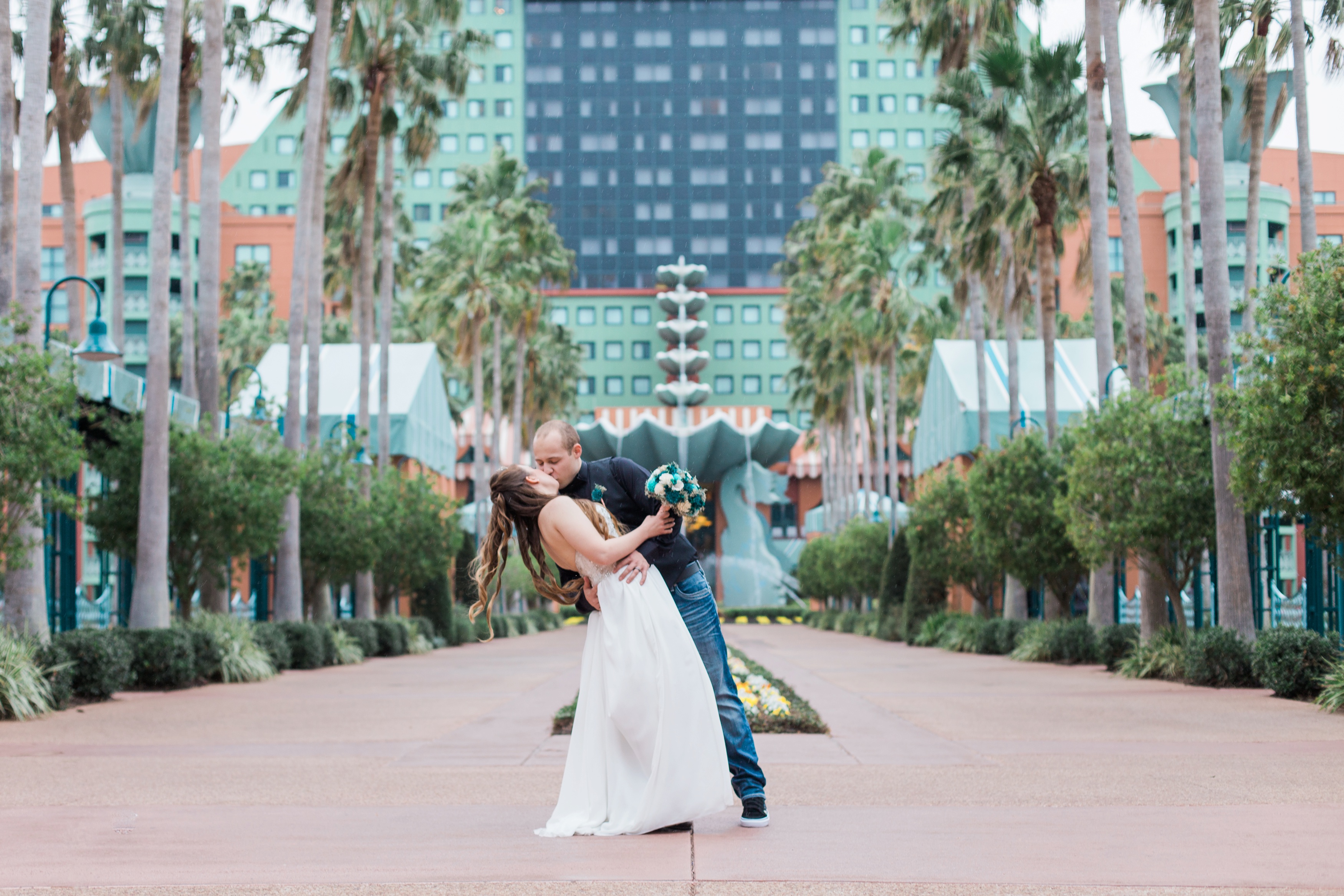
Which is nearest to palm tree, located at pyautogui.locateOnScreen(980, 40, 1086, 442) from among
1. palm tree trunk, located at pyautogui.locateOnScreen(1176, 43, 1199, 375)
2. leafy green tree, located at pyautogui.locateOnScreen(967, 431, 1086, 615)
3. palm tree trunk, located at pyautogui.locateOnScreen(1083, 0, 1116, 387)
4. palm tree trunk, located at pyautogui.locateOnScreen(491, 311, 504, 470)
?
leafy green tree, located at pyautogui.locateOnScreen(967, 431, 1086, 615)

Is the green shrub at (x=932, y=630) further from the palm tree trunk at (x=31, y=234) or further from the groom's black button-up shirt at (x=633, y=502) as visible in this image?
the groom's black button-up shirt at (x=633, y=502)

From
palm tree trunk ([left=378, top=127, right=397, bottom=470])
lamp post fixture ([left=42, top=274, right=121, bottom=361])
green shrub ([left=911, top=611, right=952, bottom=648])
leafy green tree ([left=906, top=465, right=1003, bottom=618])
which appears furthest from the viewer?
palm tree trunk ([left=378, top=127, right=397, bottom=470])

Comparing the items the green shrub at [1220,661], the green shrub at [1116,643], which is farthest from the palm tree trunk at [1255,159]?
the green shrub at [1220,661]

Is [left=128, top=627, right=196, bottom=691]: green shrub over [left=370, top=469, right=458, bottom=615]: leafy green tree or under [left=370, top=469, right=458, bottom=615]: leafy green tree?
under

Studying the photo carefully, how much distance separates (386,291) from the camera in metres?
35.0

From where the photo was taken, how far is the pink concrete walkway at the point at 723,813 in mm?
5160

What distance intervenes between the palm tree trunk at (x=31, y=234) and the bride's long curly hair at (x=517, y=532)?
417 inches

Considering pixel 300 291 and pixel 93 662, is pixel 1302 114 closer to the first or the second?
pixel 300 291

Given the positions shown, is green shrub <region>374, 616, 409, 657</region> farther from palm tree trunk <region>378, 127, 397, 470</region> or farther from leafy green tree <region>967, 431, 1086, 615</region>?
leafy green tree <region>967, 431, 1086, 615</region>

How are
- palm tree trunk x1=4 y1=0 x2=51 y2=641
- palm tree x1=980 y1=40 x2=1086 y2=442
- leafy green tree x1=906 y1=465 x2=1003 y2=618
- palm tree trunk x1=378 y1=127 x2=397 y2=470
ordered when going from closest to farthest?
palm tree trunk x1=4 y1=0 x2=51 y2=641, palm tree x1=980 y1=40 x2=1086 y2=442, leafy green tree x1=906 y1=465 x2=1003 y2=618, palm tree trunk x1=378 y1=127 x2=397 y2=470

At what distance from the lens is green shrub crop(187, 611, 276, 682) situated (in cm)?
1966

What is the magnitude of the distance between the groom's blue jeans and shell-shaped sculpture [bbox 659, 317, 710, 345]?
112 meters

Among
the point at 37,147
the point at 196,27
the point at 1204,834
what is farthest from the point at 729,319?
the point at 1204,834

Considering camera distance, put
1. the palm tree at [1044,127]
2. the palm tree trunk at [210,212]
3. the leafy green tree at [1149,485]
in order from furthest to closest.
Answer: the palm tree at [1044,127], the palm tree trunk at [210,212], the leafy green tree at [1149,485]
